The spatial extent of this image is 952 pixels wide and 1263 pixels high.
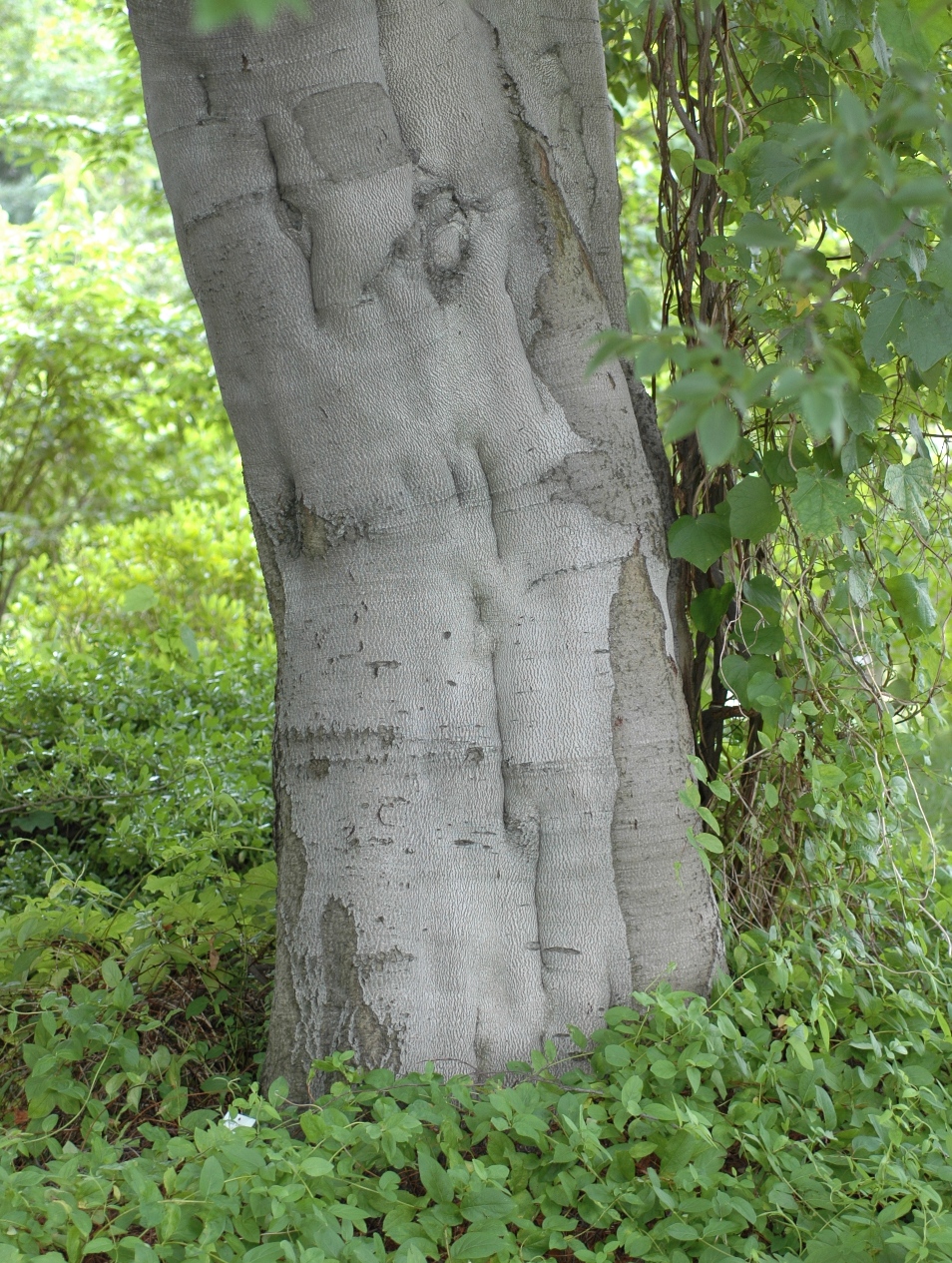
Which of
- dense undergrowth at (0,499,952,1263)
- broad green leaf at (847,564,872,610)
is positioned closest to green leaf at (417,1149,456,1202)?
dense undergrowth at (0,499,952,1263)

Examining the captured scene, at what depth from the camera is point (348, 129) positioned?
1.72 metres

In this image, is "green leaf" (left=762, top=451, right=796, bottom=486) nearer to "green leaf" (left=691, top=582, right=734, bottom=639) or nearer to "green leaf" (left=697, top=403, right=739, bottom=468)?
"green leaf" (left=691, top=582, right=734, bottom=639)

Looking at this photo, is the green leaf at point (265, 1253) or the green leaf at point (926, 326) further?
the green leaf at point (926, 326)

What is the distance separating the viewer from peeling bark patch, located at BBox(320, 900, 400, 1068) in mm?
1787

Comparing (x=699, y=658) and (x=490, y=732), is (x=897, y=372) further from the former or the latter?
(x=490, y=732)

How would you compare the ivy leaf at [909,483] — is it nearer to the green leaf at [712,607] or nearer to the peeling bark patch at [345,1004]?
the green leaf at [712,607]

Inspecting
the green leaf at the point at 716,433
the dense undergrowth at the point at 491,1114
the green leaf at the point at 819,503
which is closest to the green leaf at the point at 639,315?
the green leaf at the point at 716,433

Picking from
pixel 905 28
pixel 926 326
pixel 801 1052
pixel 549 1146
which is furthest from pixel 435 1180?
pixel 905 28

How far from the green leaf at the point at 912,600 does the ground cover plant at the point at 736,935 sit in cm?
2

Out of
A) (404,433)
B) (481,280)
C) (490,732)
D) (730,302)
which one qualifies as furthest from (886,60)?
(490,732)

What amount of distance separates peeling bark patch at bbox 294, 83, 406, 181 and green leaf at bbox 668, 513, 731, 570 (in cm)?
79

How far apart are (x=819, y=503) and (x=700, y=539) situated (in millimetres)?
219

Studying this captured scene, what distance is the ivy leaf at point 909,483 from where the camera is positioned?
195 centimetres

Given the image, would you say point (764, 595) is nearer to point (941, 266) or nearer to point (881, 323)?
point (881, 323)
